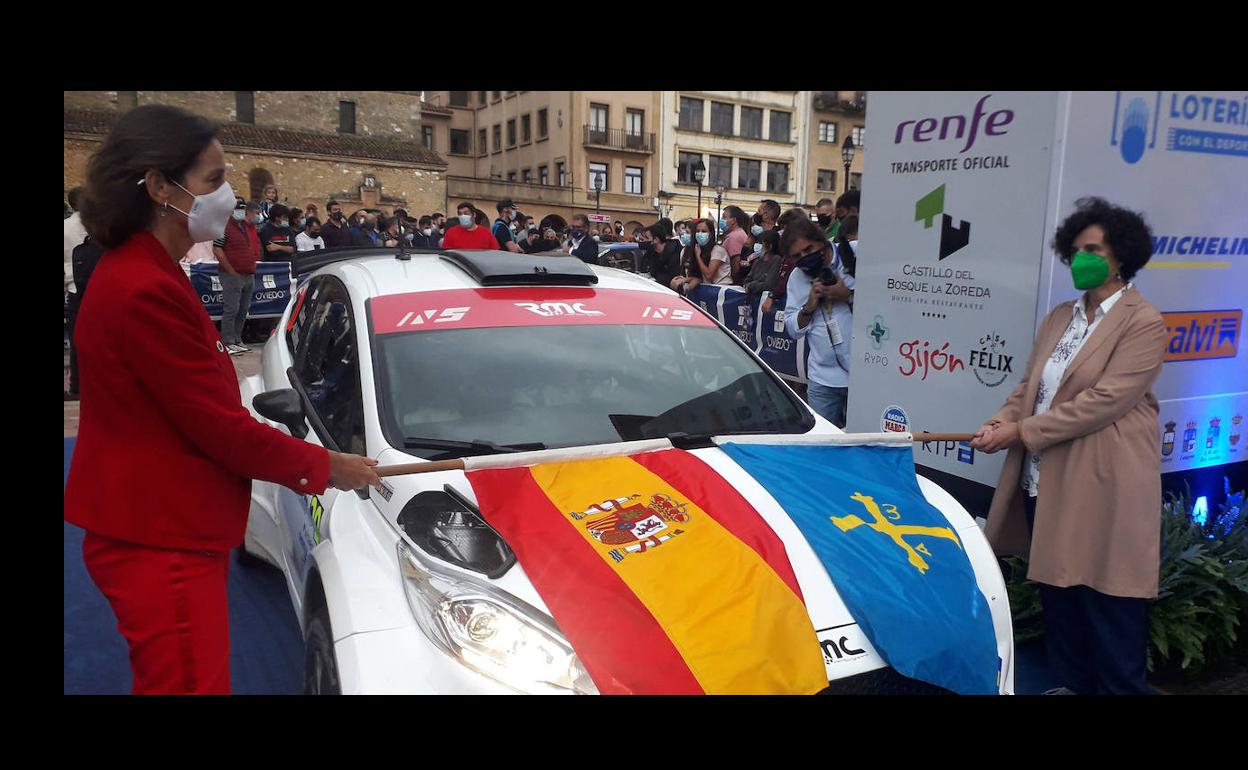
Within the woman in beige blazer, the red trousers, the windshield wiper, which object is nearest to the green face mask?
the woman in beige blazer

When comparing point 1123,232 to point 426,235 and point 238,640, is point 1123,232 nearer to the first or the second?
point 238,640

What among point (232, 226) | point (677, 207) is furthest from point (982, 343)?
point (677, 207)

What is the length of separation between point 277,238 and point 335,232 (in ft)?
4.16

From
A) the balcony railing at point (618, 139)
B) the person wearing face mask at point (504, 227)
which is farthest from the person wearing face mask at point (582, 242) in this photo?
the balcony railing at point (618, 139)

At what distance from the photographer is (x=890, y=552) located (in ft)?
8.93

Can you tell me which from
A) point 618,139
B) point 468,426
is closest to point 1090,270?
point 468,426

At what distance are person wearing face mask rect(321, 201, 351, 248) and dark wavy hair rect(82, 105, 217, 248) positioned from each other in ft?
47.9

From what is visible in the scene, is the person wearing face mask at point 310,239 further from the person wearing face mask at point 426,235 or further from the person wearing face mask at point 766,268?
the person wearing face mask at point 766,268

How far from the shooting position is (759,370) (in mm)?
3730

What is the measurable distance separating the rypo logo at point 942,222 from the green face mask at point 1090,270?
1.03 meters

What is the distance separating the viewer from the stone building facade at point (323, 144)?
42625 millimetres

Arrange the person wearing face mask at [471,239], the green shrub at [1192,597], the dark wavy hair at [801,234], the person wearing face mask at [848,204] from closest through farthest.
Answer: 1. the green shrub at [1192,597]
2. the dark wavy hair at [801,234]
3. the person wearing face mask at [848,204]
4. the person wearing face mask at [471,239]

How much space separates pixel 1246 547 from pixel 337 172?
46.5 meters

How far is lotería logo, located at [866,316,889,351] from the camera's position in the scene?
16.5 feet
